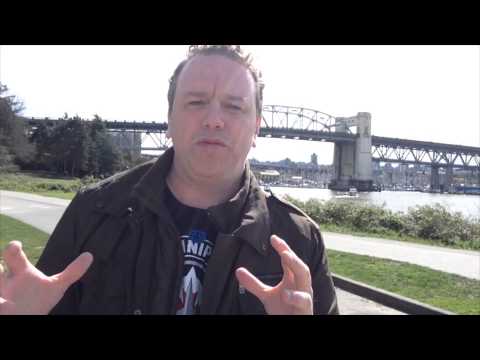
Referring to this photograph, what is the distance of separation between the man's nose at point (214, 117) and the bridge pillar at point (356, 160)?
205ft

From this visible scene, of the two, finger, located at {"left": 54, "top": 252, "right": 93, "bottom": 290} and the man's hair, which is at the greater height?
the man's hair

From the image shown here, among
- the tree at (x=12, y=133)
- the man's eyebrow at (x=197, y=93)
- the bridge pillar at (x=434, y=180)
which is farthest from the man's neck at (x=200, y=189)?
the bridge pillar at (x=434, y=180)

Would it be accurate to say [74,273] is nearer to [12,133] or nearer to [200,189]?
[200,189]

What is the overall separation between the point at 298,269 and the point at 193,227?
75 centimetres

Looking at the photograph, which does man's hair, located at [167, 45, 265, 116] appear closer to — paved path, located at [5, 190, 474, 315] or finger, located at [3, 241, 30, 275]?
finger, located at [3, 241, 30, 275]

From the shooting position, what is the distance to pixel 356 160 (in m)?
66.2

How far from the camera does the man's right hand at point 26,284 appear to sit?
1325 millimetres

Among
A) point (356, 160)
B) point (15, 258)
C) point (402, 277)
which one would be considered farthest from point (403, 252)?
point (356, 160)

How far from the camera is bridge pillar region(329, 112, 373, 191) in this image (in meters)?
63.4

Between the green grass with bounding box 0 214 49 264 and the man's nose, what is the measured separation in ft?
21.2

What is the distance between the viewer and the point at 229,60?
1.91 m

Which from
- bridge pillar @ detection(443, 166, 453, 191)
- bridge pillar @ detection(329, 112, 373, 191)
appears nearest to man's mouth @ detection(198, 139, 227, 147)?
bridge pillar @ detection(329, 112, 373, 191)

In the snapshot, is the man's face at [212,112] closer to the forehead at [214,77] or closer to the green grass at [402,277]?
the forehead at [214,77]
